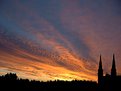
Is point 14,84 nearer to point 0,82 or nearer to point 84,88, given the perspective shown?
point 0,82

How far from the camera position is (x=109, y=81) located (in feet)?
400

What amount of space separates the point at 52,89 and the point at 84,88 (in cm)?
1514

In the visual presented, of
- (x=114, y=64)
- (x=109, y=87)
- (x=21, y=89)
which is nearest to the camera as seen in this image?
(x=114, y=64)

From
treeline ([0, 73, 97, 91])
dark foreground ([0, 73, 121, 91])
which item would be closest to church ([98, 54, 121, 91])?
dark foreground ([0, 73, 121, 91])

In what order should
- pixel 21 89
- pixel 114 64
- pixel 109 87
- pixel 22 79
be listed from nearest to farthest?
pixel 114 64, pixel 109 87, pixel 21 89, pixel 22 79

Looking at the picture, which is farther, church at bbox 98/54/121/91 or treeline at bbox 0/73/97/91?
treeline at bbox 0/73/97/91

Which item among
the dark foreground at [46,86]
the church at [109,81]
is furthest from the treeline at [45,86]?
the church at [109,81]

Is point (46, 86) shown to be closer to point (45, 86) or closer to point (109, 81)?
point (45, 86)

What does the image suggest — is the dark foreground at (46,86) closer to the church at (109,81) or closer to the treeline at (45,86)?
the treeline at (45,86)

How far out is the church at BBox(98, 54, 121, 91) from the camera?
115 metres

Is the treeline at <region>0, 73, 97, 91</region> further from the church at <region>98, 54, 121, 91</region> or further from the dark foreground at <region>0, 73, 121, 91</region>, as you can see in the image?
the church at <region>98, 54, 121, 91</region>

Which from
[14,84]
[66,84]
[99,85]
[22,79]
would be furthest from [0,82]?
[99,85]

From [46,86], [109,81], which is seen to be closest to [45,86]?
[46,86]

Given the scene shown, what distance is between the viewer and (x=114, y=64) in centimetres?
11475
